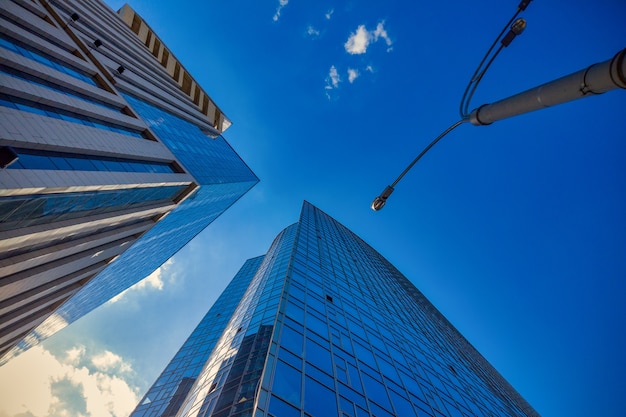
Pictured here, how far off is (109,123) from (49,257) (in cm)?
1035

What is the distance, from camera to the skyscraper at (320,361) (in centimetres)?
1511

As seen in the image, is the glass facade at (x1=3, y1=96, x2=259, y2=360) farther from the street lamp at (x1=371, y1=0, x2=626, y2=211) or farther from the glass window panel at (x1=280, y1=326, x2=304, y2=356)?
the street lamp at (x1=371, y1=0, x2=626, y2=211)

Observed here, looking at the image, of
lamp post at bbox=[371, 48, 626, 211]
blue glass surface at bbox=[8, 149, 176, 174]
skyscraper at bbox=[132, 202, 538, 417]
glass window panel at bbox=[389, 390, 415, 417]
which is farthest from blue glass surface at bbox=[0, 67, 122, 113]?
glass window panel at bbox=[389, 390, 415, 417]

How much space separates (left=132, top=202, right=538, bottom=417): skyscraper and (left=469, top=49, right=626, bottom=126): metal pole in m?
12.7

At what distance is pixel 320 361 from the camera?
18453 millimetres

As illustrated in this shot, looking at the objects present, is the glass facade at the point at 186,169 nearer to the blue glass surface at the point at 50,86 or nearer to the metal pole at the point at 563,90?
the blue glass surface at the point at 50,86

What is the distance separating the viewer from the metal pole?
5.61 meters

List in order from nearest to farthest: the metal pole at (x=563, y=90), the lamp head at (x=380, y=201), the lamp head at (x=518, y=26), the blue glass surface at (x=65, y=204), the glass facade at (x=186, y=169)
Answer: the metal pole at (x=563, y=90)
the lamp head at (x=518, y=26)
the lamp head at (x=380, y=201)
the blue glass surface at (x=65, y=204)
the glass facade at (x=186, y=169)

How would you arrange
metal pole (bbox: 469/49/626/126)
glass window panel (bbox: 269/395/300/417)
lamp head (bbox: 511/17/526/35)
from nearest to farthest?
metal pole (bbox: 469/49/626/126), lamp head (bbox: 511/17/526/35), glass window panel (bbox: 269/395/300/417)

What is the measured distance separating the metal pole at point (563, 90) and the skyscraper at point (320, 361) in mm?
12745

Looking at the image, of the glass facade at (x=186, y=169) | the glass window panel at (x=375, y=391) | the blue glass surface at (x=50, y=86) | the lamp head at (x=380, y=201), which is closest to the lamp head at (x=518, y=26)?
the lamp head at (x=380, y=201)

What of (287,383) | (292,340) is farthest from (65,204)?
(287,383)

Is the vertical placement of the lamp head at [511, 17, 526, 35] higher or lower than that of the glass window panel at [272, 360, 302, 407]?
higher

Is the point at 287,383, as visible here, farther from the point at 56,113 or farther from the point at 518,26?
the point at 56,113
